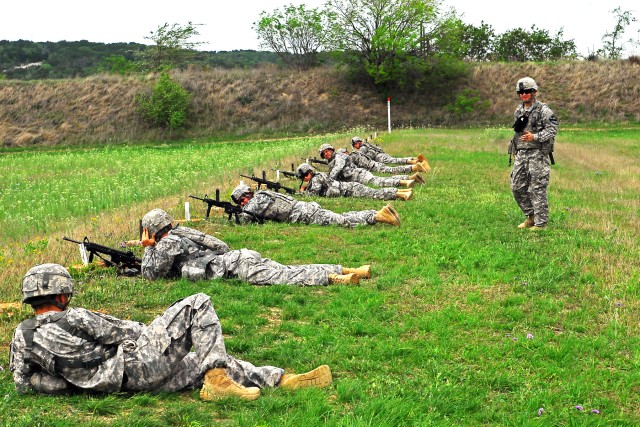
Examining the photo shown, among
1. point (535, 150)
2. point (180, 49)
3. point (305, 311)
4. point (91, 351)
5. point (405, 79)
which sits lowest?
point (305, 311)

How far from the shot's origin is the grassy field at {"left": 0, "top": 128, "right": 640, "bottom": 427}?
5086 mm

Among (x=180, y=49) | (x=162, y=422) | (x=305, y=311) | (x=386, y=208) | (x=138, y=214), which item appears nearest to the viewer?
(x=162, y=422)

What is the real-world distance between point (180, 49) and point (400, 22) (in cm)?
2410

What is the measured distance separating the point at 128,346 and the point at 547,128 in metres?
8.46

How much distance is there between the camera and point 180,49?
6384 cm

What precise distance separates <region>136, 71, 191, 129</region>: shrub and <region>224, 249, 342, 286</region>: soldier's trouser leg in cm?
3860

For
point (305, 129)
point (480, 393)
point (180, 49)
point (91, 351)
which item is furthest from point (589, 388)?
point (180, 49)

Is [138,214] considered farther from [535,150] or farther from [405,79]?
[405,79]

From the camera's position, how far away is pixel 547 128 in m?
11.2

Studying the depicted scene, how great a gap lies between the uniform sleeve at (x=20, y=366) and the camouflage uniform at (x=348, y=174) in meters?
11.6

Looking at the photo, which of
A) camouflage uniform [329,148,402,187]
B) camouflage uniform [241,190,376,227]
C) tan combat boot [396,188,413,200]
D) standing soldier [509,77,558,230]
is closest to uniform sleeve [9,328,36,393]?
camouflage uniform [241,190,376,227]

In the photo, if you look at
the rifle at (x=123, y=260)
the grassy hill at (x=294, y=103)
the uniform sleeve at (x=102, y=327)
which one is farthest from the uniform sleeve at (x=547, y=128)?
the grassy hill at (x=294, y=103)

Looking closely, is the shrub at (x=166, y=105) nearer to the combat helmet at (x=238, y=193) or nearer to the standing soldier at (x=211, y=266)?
the combat helmet at (x=238, y=193)

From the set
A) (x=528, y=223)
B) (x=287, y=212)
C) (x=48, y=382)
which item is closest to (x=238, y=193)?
(x=287, y=212)
